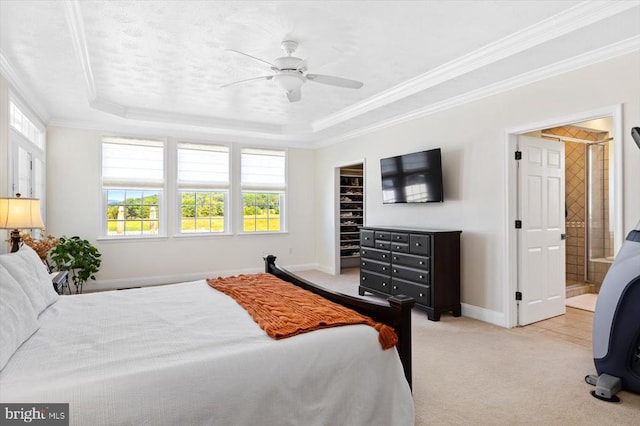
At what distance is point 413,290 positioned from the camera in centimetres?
449

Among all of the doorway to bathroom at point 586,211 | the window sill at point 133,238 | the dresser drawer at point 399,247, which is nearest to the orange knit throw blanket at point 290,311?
the dresser drawer at point 399,247

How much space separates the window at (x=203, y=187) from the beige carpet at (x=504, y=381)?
166 inches

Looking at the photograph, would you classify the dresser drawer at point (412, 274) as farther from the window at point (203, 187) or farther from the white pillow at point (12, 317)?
the white pillow at point (12, 317)

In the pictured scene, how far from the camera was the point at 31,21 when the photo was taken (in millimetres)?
2678

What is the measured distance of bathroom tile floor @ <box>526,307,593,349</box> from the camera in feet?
11.8

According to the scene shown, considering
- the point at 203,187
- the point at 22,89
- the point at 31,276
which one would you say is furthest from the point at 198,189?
the point at 31,276

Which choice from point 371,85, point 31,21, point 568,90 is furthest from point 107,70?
point 568,90

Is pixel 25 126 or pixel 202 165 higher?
pixel 25 126

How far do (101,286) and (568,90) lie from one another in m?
6.58

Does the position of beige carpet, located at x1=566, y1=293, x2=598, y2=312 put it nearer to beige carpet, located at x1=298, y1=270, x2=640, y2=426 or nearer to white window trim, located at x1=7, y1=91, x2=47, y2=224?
beige carpet, located at x1=298, y1=270, x2=640, y2=426

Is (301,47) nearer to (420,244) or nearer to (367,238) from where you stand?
(420,244)

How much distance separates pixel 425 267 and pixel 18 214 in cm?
392

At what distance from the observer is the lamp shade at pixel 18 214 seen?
2.90m

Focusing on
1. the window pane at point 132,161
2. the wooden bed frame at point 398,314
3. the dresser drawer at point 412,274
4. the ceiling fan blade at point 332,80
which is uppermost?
the ceiling fan blade at point 332,80
